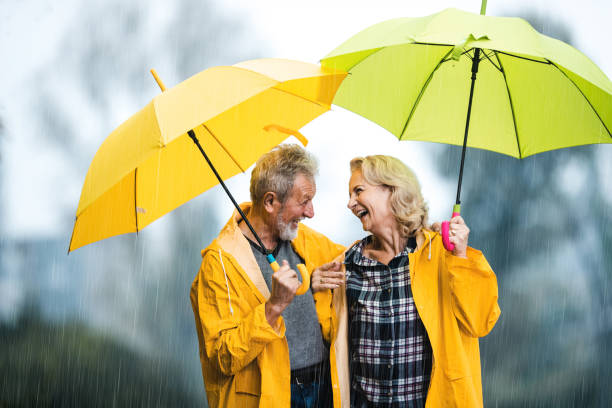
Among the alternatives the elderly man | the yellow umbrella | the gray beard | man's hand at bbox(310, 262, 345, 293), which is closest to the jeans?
the elderly man

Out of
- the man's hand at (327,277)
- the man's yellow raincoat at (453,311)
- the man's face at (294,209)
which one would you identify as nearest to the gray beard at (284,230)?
the man's face at (294,209)

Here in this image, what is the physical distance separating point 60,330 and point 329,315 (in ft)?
17.5

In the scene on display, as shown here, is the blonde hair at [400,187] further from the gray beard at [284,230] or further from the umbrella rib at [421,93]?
the gray beard at [284,230]

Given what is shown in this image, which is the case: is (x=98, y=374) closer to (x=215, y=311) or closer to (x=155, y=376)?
(x=155, y=376)

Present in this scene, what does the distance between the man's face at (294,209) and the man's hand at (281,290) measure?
44cm

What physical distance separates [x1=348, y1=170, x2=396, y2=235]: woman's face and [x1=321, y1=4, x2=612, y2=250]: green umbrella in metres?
0.35

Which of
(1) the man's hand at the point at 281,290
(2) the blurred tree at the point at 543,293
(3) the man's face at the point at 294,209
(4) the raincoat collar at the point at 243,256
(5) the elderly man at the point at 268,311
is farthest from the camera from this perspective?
(2) the blurred tree at the point at 543,293

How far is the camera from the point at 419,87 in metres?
3.11

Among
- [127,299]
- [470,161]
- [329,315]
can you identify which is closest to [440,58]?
[329,315]

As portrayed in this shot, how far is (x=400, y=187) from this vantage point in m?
2.92

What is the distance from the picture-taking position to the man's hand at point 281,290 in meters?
2.54

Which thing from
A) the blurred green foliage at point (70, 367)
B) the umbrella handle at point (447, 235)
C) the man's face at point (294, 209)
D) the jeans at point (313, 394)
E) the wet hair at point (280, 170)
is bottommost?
the blurred green foliage at point (70, 367)

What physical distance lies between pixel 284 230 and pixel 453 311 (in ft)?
2.80

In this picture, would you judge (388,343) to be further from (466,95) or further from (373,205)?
(466,95)
